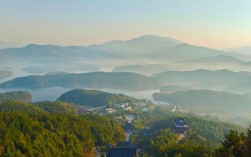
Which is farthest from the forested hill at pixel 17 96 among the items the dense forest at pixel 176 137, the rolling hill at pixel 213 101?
the rolling hill at pixel 213 101

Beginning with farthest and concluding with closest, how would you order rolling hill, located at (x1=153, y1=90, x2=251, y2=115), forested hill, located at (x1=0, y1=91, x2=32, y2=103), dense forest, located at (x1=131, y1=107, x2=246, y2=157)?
rolling hill, located at (x1=153, y1=90, x2=251, y2=115), forested hill, located at (x1=0, y1=91, x2=32, y2=103), dense forest, located at (x1=131, y1=107, x2=246, y2=157)

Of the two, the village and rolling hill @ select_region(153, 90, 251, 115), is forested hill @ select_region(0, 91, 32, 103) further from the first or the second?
rolling hill @ select_region(153, 90, 251, 115)

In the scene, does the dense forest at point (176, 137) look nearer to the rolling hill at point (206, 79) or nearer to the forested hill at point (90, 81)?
the forested hill at point (90, 81)

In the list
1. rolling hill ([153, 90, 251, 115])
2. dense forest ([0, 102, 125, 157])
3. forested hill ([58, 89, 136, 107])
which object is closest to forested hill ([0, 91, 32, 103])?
forested hill ([58, 89, 136, 107])

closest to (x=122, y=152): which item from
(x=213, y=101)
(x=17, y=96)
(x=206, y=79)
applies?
(x=17, y=96)

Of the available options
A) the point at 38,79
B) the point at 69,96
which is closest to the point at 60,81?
the point at 38,79

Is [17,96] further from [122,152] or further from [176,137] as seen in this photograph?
[122,152]

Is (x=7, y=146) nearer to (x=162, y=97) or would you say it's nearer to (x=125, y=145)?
(x=125, y=145)
